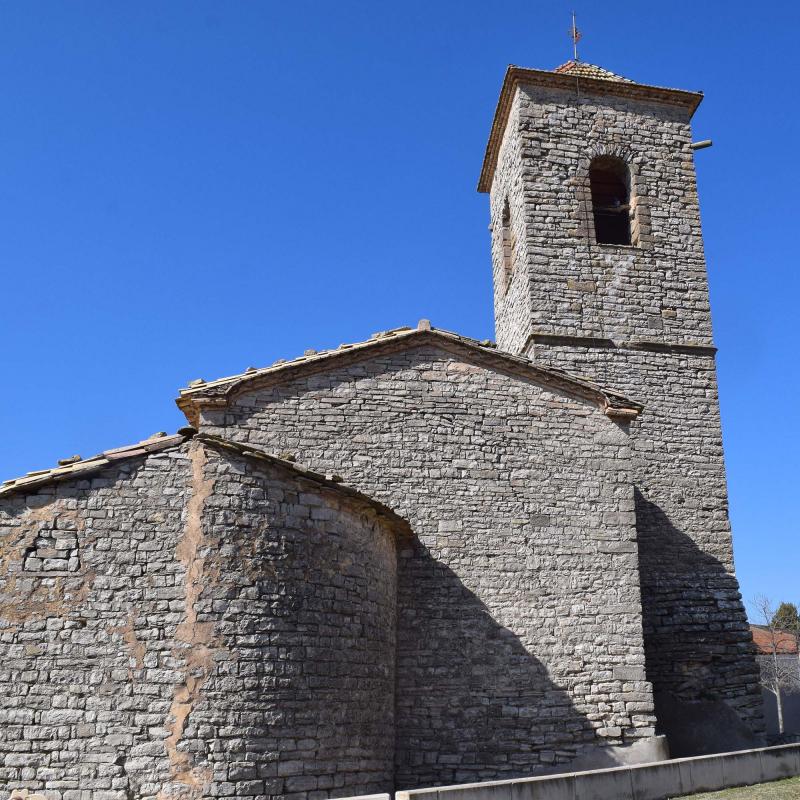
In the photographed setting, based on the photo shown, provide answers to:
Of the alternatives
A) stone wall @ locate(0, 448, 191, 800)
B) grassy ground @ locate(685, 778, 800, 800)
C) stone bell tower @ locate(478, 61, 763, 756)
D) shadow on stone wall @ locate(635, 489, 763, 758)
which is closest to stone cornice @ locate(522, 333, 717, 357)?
stone bell tower @ locate(478, 61, 763, 756)

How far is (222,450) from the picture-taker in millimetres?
7574

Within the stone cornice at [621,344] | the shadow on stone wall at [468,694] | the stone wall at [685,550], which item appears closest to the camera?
the shadow on stone wall at [468,694]

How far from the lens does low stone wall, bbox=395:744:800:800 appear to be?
6.25 meters

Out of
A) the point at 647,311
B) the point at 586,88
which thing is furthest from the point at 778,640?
the point at 586,88

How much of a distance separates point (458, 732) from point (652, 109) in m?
11.3

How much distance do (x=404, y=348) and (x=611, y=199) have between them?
672 centimetres

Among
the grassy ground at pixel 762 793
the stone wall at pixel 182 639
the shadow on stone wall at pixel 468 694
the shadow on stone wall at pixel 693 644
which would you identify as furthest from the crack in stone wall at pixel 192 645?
the shadow on stone wall at pixel 693 644

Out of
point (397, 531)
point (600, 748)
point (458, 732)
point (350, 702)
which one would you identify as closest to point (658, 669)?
point (600, 748)

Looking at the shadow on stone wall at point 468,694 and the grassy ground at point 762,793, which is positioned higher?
the shadow on stone wall at point 468,694

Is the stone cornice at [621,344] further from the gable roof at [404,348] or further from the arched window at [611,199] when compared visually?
the gable roof at [404,348]

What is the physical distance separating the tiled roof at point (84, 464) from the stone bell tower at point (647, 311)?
23.2 ft

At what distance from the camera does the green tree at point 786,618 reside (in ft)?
108

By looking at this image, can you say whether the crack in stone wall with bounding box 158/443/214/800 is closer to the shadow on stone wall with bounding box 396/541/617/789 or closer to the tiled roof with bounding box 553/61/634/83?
the shadow on stone wall with bounding box 396/541/617/789

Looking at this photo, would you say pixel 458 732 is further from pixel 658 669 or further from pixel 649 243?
pixel 649 243
